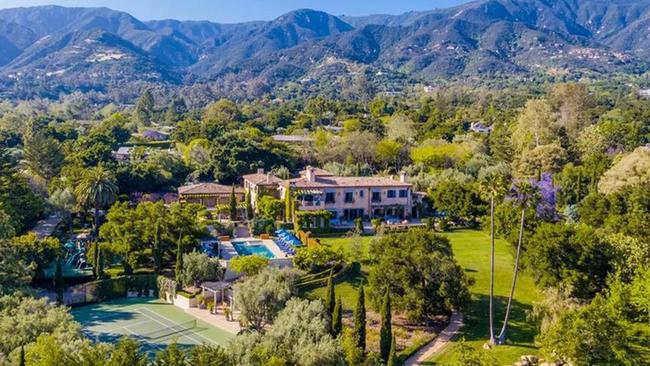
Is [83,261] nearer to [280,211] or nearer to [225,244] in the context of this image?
[225,244]

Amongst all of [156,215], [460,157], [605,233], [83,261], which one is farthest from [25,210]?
[460,157]

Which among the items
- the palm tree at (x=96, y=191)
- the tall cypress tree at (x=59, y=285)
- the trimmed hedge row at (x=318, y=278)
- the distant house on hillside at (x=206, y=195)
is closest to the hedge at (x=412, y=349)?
the trimmed hedge row at (x=318, y=278)

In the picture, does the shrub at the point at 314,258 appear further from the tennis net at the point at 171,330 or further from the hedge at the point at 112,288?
the hedge at the point at 112,288

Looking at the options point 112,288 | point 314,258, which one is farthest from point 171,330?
point 314,258

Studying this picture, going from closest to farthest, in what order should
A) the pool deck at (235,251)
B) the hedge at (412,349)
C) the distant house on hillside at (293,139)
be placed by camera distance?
the hedge at (412,349) < the pool deck at (235,251) < the distant house on hillside at (293,139)

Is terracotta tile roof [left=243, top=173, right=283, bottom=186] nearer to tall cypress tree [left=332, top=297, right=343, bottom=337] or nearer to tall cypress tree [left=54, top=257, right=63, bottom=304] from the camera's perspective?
tall cypress tree [left=54, top=257, right=63, bottom=304]

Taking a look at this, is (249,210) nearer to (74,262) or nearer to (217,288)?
(74,262)

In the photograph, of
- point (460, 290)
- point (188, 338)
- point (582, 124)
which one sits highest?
point (582, 124)

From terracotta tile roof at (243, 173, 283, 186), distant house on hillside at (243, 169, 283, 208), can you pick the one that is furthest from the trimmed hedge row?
terracotta tile roof at (243, 173, 283, 186)
